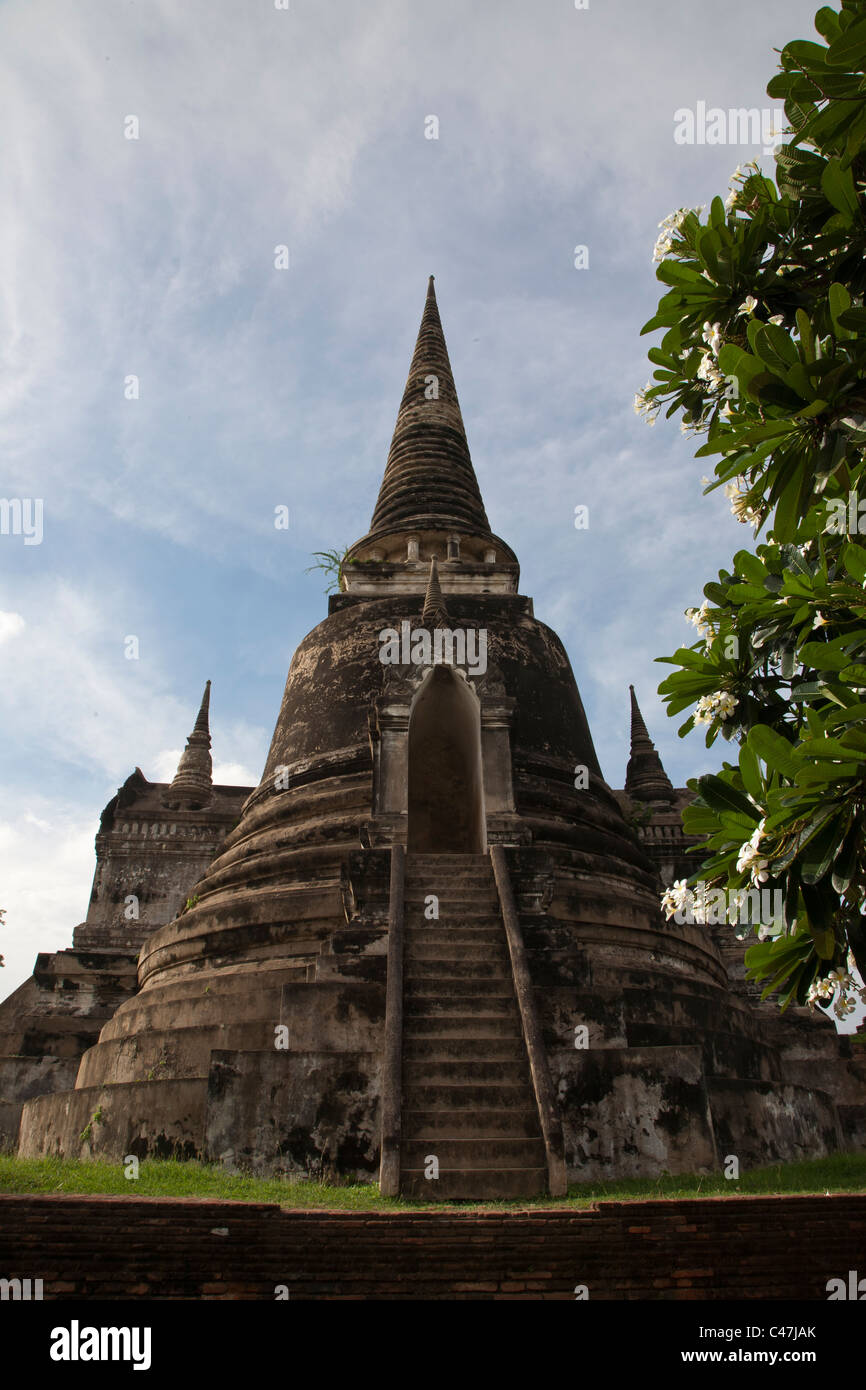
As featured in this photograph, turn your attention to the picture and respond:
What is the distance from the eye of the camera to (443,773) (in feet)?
43.2

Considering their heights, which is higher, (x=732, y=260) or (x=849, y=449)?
(x=732, y=260)

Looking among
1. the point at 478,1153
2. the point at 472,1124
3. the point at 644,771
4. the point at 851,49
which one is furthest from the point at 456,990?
the point at 644,771

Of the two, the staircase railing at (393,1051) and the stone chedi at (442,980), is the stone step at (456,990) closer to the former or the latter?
the stone chedi at (442,980)

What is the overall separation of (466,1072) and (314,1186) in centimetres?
131

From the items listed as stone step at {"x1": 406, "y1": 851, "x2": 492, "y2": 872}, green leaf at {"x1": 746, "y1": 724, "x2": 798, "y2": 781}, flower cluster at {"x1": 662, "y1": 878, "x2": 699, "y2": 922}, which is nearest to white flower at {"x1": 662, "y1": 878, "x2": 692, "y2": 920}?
flower cluster at {"x1": 662, "y1": 878, "x2": 699, "y2": 922}

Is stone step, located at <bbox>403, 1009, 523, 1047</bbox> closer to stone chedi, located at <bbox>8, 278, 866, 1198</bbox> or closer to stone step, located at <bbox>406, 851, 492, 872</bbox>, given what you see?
stone chedi, located at <bbox>8, 278, 866, 1198</bbox>

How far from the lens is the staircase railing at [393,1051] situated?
5.91 m

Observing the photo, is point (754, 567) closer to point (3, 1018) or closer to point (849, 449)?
point (849, 449)

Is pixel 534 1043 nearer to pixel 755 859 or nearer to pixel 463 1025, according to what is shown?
pixel 463 1025

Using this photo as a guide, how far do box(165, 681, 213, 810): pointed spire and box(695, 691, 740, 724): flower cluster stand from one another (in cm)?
1807

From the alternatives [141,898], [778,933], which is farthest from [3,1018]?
[778,933]

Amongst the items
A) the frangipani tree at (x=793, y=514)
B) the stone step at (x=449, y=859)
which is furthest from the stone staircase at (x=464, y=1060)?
the frangipani tree at (x=793, y=514)
